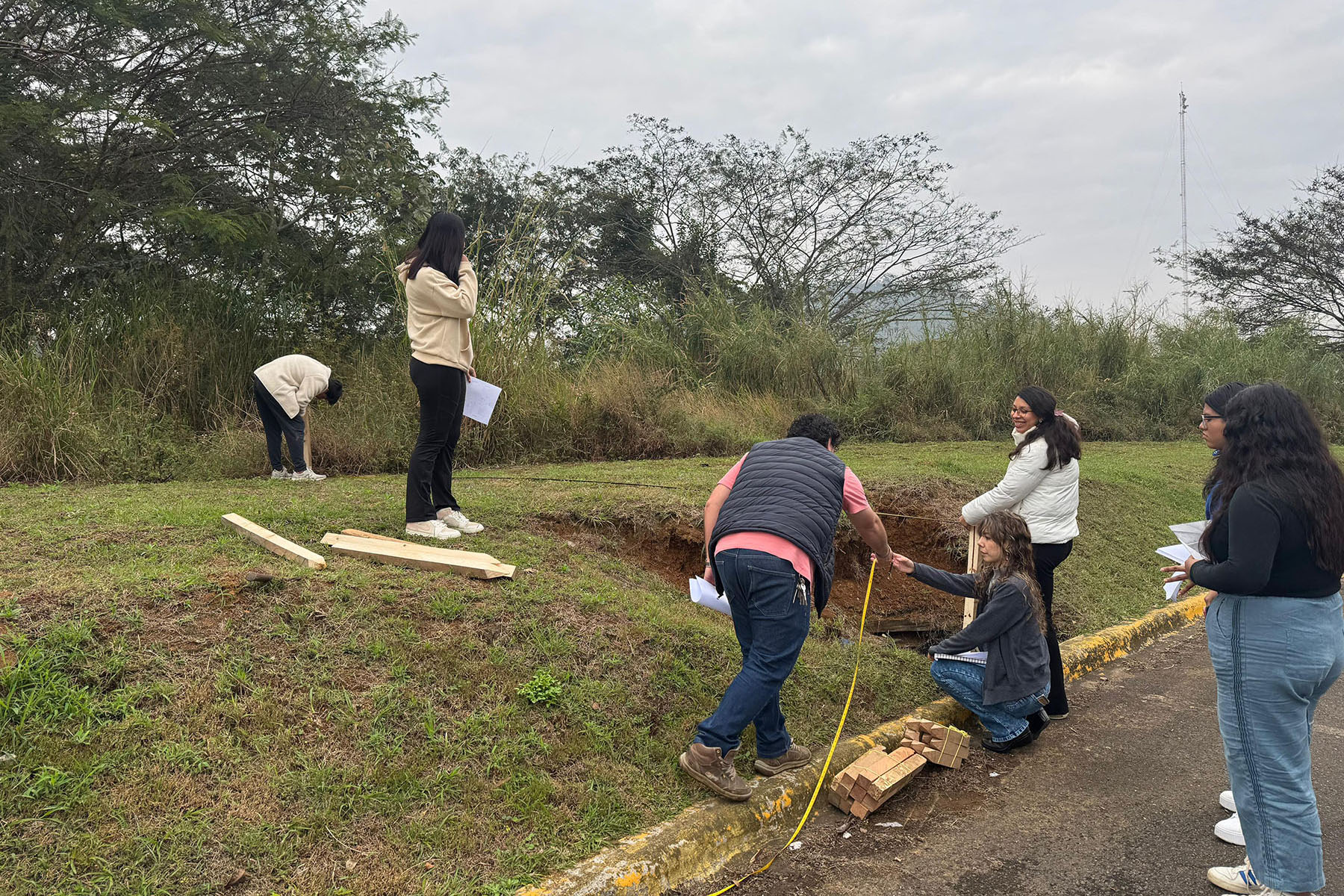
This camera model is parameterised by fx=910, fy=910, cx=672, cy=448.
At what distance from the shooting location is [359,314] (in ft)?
43.5

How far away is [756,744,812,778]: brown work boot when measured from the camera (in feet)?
13.7

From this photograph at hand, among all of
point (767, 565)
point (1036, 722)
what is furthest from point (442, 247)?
point (1036, 722)

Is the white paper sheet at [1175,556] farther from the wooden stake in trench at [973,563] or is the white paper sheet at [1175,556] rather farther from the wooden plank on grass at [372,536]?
the wooden plank on grass at [372,536]

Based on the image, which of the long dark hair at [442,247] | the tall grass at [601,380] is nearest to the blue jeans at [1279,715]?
the long dark hair at [442,247]

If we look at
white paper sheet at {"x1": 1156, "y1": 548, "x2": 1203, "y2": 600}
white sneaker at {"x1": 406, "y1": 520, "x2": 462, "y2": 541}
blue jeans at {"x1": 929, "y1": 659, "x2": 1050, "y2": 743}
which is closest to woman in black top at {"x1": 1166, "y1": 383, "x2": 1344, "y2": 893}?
white paper sheet at {"x1": 1156, "y1": 548, "x2": 1203, "y2": 600}

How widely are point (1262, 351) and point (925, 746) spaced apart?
64.9 ft

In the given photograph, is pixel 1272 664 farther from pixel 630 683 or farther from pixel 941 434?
pixel 941 434

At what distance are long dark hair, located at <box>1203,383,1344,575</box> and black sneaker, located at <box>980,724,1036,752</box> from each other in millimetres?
2080

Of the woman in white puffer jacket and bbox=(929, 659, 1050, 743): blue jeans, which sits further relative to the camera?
the woman in white puffer jacket

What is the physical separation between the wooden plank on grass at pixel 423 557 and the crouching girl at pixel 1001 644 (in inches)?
85.7

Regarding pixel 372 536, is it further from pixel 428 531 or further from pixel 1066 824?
pixel 1066 824

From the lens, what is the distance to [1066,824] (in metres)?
4.07

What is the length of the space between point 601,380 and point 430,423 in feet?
22.2

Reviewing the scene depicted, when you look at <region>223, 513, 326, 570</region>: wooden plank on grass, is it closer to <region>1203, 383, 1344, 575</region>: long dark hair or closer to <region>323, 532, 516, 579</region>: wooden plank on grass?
<region>323, 532, 516, 579</region>: wooden plank on grass
